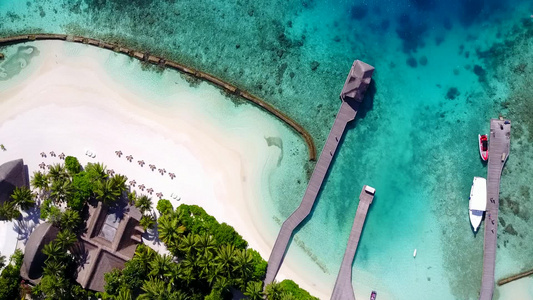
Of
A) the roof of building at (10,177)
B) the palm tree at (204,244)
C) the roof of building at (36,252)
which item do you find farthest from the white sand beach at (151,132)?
the roof of building at (36,252)

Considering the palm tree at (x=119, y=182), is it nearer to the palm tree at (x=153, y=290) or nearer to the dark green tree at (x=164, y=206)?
the dark green tree at (x=164, y=206)

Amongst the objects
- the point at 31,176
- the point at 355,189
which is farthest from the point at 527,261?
the point at 31,176

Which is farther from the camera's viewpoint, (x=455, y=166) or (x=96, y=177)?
(x=455, y=166)

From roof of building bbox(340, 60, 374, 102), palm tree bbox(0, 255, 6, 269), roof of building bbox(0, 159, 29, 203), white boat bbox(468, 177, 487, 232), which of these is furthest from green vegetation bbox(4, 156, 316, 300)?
white boat bbox(468, 177, 487, 232)

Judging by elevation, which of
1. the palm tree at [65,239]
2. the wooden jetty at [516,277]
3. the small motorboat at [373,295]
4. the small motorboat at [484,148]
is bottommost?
the palm tree at [65,239]

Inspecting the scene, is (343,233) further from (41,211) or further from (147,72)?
(41,211)

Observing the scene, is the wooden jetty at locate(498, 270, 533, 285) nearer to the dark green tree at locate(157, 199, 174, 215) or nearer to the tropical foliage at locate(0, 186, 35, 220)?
the dark green tree at locate(157, 199, 174, 215)

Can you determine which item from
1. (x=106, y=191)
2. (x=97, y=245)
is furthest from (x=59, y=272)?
(x=106, y=191)
